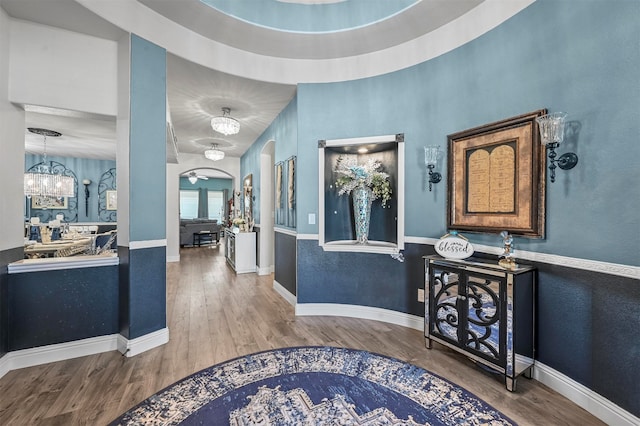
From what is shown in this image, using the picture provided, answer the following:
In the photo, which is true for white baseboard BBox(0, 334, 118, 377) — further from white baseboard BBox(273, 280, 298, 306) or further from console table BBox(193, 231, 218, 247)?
console table BBox(193, 231, 218, 247)

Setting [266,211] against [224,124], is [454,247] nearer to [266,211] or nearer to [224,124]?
[224,124]

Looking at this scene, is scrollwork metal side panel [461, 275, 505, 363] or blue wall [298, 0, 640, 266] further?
scrollwork metal side panel [461, 275, 505, 363]

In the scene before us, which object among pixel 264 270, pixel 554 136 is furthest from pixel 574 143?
pixel 264 270

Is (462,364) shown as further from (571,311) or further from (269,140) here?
(269,140)

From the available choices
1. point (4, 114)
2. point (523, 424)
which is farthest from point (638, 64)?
point (4, 114)

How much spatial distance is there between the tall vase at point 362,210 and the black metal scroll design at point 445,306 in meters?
1.12

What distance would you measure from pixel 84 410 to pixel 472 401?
8.51ft

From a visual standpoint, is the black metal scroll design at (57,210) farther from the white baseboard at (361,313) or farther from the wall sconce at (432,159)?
the wall sconce at (432,159)

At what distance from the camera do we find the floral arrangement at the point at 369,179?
335cm

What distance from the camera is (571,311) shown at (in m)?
1.91

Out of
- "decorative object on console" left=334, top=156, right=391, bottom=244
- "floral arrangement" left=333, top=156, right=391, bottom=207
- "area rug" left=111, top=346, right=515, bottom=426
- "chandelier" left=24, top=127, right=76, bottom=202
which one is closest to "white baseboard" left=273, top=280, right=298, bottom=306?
"decorative object on console" left=334, top=156, right=391, bottom=244

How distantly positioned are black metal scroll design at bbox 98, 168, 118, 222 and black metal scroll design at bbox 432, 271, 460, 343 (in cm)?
960

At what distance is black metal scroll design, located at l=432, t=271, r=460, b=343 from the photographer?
2363 mm

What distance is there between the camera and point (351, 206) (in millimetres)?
3689
